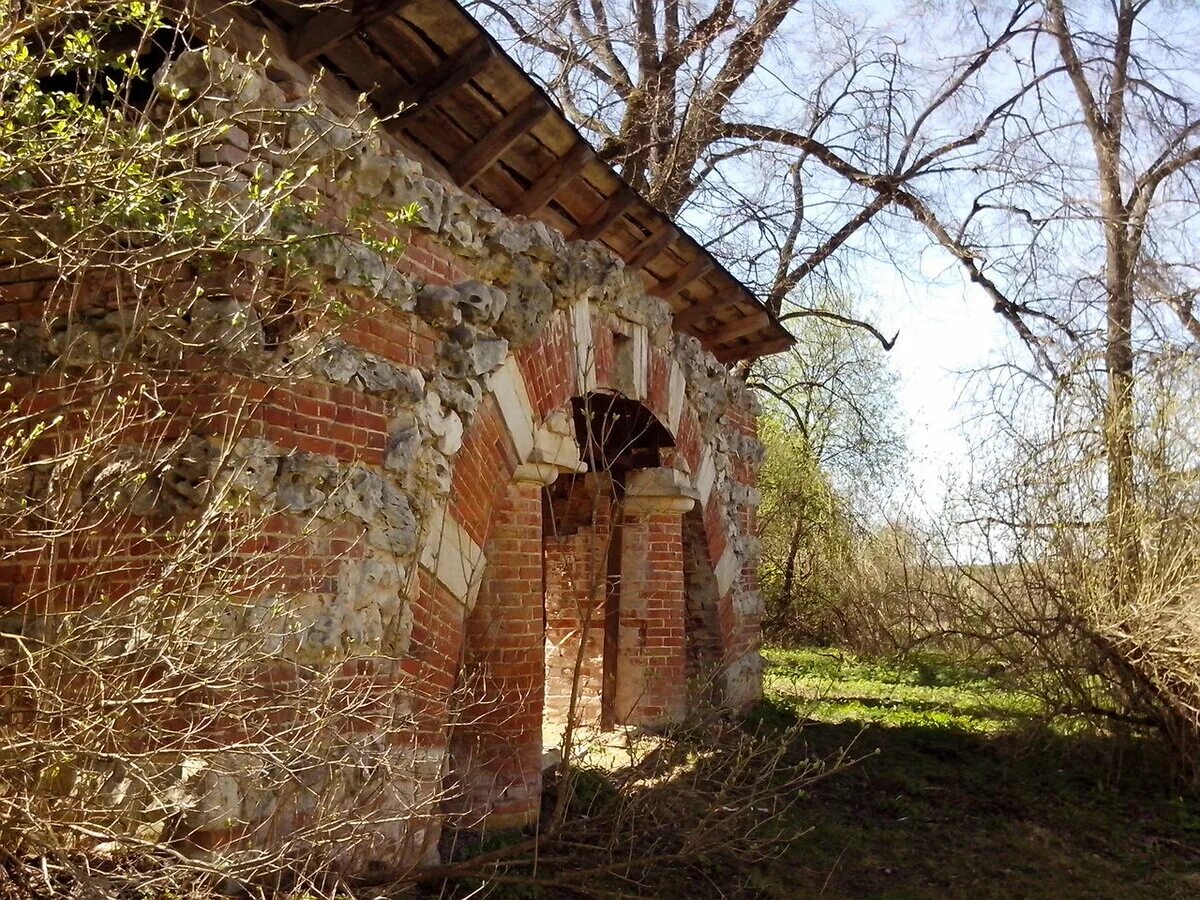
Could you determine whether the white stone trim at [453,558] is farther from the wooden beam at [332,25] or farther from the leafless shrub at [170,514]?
the wooden beam at [332,25]

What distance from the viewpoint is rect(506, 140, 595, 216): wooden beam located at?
617 centimetres

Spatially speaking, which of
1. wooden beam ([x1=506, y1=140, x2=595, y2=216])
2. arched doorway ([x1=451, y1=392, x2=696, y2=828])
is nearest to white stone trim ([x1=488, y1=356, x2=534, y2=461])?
wooden beam ([x1=506, y1=140, x2=595, y2=216])

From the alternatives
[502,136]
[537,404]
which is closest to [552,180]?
[502,136]

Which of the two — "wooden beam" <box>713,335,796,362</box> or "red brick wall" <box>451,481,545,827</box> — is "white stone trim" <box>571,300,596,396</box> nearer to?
"red brick wall" <box>451,481,545,827</box>

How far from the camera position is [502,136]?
5668mm

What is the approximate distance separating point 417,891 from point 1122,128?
1030 centimetres

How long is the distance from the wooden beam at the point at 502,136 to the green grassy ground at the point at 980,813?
3.74m

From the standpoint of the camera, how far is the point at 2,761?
3.19m

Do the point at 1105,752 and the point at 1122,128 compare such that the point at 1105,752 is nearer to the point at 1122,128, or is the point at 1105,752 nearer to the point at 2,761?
the point at 1122,128

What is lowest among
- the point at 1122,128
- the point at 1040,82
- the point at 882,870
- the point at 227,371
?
the point at 882,870

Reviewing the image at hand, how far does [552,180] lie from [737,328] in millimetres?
3803

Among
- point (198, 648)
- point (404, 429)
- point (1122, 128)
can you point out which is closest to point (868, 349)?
point (1122, 128)

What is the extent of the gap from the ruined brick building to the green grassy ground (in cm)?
140

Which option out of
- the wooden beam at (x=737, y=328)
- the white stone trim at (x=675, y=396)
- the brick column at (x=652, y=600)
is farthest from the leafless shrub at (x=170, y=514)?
the wooden beam at (x=737, y=328)
